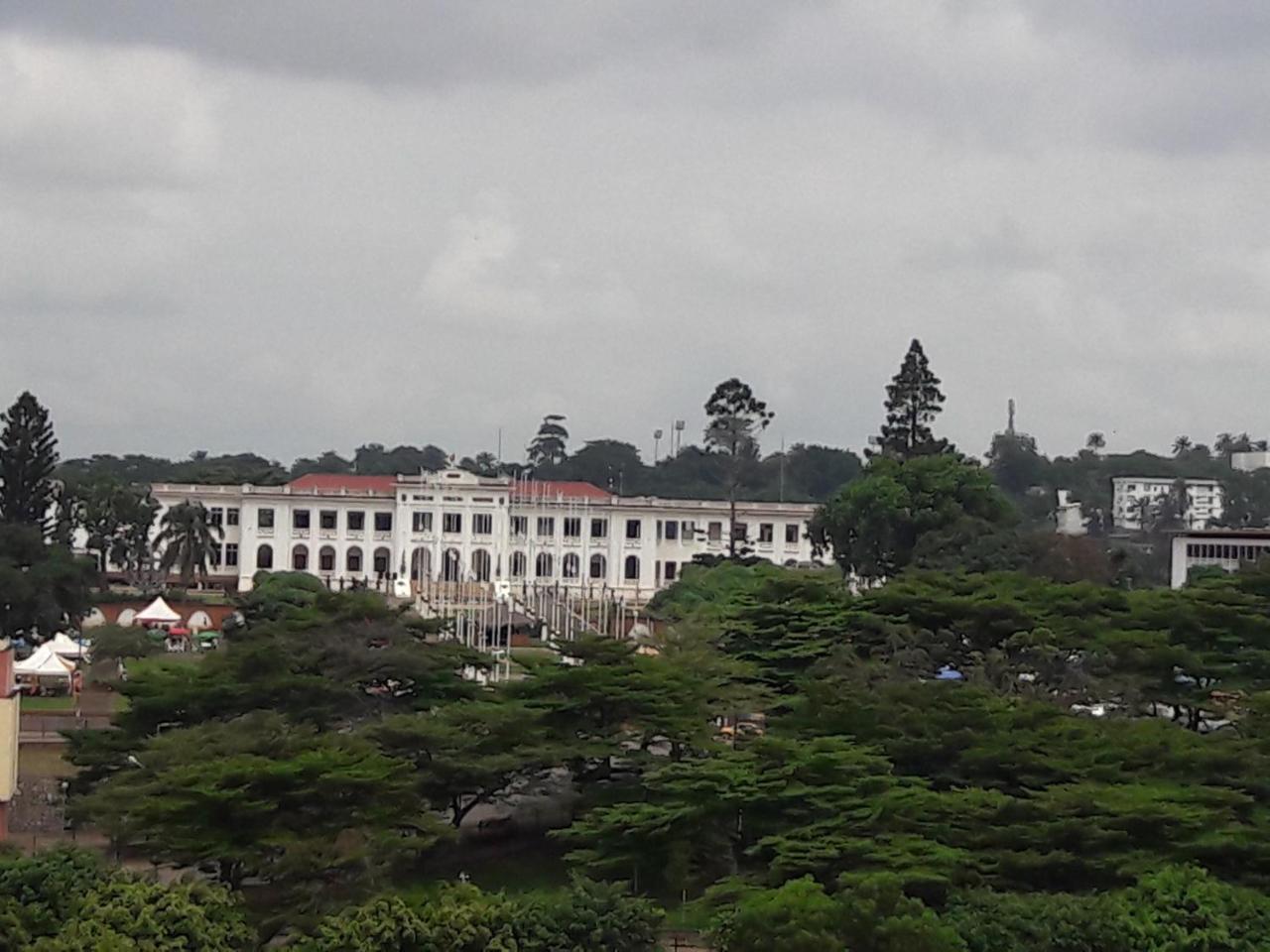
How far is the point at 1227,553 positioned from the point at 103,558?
3763 cm

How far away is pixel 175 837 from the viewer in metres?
21.0

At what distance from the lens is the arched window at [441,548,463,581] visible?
241 feet

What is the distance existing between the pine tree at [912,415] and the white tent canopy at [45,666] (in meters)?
28.9

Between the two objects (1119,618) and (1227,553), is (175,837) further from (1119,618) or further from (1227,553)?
(1227,553)

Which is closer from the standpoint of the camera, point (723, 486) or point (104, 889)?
point (104, 889)

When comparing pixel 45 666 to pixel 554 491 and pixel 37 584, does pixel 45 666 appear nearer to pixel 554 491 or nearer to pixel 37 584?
pixel 37 584

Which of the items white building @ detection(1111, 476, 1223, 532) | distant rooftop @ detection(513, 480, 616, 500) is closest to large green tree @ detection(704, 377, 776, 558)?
distant rooftop @ detection(513, 480, 616, 500)

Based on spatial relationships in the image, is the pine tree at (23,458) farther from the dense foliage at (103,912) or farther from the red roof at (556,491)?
the dense foliage at (103,912)

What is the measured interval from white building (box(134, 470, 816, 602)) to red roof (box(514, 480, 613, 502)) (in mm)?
75

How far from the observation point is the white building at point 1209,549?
54781 mm

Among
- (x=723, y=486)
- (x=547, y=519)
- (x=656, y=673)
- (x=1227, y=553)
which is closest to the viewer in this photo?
(x=656, y=673)

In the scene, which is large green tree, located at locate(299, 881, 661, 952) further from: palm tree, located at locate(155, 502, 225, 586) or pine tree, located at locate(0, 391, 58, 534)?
palm tree, located at locate(155, 502, 225, 586)

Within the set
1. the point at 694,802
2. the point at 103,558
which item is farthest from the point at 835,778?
the point at 103,558

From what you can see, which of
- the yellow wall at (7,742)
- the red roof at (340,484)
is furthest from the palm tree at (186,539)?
the yellow wall at (7,742)
